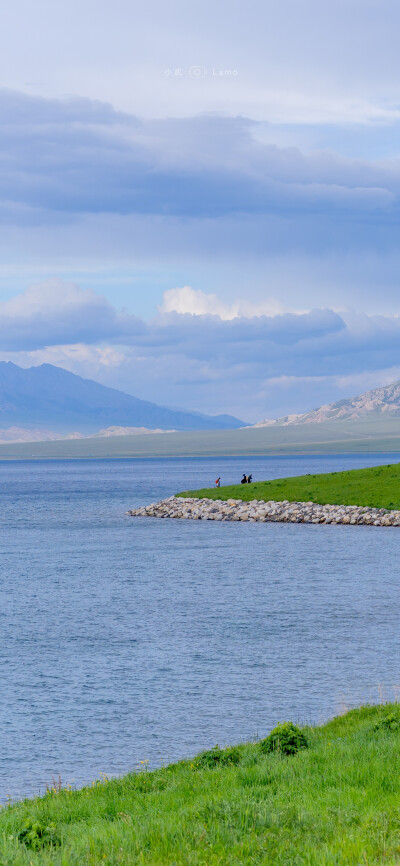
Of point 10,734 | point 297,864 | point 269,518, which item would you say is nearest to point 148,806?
point 297,864

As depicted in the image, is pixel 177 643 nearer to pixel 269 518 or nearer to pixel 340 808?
pixel 340 808

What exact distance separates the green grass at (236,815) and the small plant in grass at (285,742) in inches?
10.6

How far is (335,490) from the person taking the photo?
289 ft

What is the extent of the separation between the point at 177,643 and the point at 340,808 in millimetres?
20518

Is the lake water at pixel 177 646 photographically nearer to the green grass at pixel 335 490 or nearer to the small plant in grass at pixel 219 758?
the small plant in grass at pixel 219 758

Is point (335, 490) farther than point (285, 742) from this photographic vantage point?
Yes

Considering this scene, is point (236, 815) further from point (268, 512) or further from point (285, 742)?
point (268, 512)

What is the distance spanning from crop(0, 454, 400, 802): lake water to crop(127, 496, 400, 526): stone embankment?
42.0ft

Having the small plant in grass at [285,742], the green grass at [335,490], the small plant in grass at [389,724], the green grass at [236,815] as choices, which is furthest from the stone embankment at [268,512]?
the green grass at [236,815]

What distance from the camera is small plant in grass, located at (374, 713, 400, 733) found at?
57.3 feet

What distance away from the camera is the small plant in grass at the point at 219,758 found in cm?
1576

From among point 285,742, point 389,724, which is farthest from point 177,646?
point 285,742

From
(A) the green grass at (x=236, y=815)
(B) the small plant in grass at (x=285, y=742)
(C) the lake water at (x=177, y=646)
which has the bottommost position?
(C) the lake water at (x=177, y=646)

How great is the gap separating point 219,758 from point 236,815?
16.3 ft
